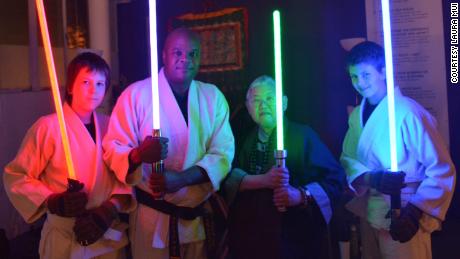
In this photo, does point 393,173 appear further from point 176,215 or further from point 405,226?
point 176,215

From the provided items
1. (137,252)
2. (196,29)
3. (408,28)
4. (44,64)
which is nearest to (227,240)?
(137,252)

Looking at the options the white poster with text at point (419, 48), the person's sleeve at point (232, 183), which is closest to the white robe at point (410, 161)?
the person's sleeve at point (232, 183)

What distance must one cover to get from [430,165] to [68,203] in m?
1.47

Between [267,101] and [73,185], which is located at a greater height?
[267,101]

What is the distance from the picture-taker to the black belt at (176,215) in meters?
2.03

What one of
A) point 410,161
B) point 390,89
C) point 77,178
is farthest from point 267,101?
point 77,178

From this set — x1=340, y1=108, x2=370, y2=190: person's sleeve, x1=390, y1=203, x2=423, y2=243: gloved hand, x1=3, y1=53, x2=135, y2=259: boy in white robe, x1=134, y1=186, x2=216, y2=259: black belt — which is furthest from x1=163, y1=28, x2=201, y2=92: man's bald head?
x1=390, y1=203, x2=423, y2=243: gloved hand

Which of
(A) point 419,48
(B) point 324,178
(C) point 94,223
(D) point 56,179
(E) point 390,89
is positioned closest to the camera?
(E) point 390,89

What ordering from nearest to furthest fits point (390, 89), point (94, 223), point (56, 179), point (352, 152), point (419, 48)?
point (390, 89) → point (94, 223) → point (56, 179) → point (352, 152) → point (419, 48)

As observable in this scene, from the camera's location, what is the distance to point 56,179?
2.02 meters

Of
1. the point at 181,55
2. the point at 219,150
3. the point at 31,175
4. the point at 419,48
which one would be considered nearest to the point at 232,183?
the point at 219,150

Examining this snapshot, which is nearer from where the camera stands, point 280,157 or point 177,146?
point 280,157

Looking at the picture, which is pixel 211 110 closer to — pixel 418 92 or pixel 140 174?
pixel 140 174

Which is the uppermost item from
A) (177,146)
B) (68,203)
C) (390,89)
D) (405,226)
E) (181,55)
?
Answer: (181,55)
